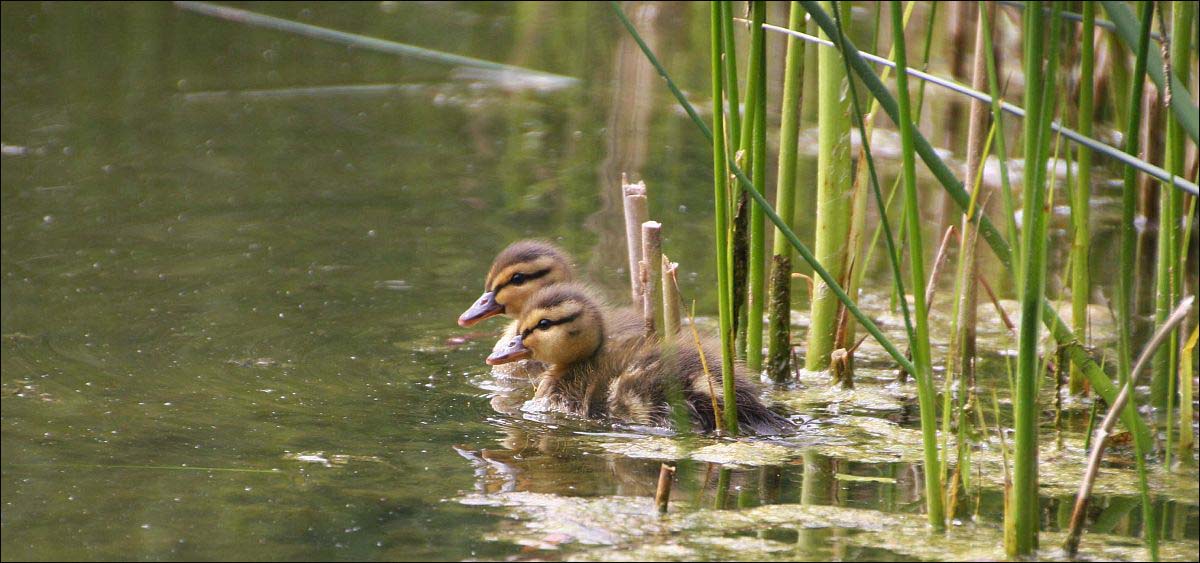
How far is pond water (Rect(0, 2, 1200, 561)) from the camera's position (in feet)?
9.55

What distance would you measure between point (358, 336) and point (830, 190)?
1560mm

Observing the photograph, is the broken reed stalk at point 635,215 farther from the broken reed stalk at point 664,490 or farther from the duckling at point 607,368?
the broken reed stalk at point 664,490

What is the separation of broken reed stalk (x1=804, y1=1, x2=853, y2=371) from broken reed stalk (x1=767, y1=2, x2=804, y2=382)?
8 centimetres

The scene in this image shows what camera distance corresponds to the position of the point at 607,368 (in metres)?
3.85

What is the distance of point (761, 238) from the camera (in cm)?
360

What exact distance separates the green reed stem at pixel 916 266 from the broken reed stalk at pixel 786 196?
890mm

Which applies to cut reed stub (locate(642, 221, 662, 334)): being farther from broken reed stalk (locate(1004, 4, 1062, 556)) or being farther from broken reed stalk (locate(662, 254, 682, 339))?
broken reed stalk (locate(1004, 4, 1062, 556))

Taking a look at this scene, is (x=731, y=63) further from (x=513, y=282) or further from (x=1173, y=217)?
(x=513, y=282)

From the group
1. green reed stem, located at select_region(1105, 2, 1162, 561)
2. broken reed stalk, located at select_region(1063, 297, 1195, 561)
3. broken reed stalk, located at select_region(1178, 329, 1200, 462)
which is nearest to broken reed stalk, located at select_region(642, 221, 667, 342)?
green reed stem, located at select_region(1105, 2, 1162, 561)

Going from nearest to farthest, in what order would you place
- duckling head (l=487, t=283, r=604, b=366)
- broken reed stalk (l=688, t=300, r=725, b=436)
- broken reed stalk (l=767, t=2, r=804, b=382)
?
broken reed stalk (l=688, t=300, r=725, b=436)
broken reed stalk (l=767, t=2, r=804, b=382)
duckling head (l=487, t=283, r=604, b=366)

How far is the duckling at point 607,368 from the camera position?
3633 millimetres

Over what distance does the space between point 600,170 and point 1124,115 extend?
2.97 meters

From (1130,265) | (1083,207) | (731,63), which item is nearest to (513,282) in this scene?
(731,63)

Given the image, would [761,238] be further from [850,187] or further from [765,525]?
[765,525]
